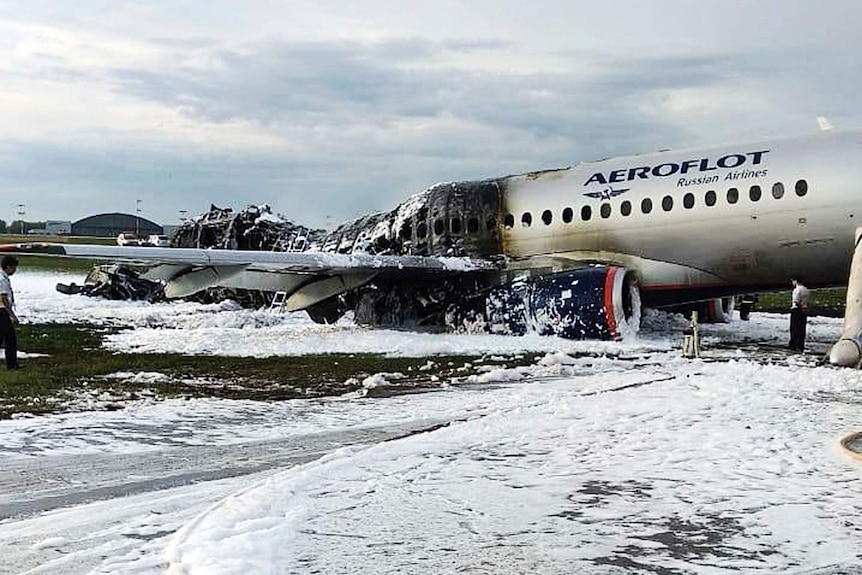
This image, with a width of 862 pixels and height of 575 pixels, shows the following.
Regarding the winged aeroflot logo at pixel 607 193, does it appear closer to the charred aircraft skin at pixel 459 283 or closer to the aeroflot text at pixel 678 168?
the aeroflot text at pixel 678 168

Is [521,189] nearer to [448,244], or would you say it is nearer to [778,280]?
[448,244]

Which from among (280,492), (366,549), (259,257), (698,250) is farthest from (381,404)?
(698,250)

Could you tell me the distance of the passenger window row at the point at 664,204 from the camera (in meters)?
16.2

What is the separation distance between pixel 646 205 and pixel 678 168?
879 mm

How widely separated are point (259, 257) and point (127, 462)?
9670 mm

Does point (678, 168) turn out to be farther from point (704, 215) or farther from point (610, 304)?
point (610, 304)

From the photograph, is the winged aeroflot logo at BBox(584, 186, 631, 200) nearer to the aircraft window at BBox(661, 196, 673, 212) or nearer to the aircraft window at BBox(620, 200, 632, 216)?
the aircraft window at BBox(620, 200, 632, 216)

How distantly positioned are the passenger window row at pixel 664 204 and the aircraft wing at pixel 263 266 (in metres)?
1.23

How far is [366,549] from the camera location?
5008mm

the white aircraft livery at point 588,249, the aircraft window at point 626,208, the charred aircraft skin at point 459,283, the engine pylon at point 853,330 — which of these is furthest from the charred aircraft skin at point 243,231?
the engine pylon at point 853,330

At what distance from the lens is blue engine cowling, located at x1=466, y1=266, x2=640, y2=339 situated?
16.4m

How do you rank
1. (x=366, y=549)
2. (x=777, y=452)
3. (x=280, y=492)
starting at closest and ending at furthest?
(x=366, y=549)
(x=280, y=492)
(x=777, y=452)

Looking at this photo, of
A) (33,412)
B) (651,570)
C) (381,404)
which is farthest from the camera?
(381,404)

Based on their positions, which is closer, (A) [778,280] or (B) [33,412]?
(B) [33,412]
